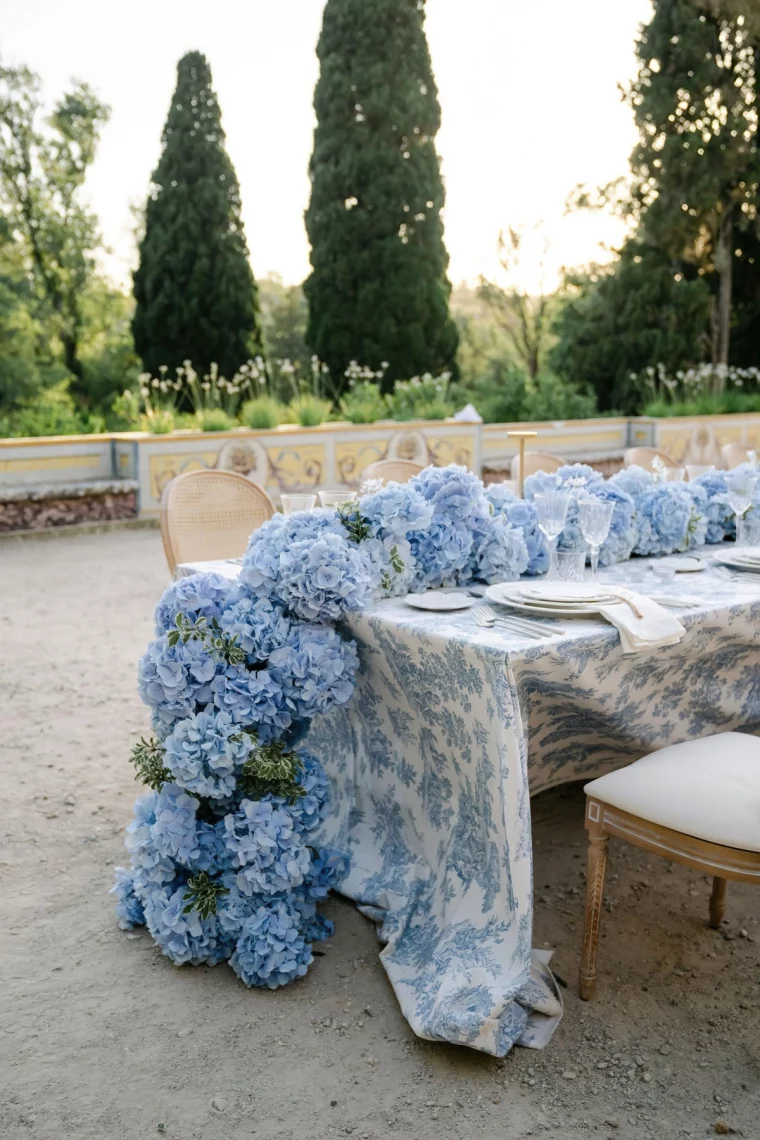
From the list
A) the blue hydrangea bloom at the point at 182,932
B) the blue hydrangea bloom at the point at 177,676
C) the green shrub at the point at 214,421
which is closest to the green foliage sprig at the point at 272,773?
the blue hydrangea bloom at the point at 177,676

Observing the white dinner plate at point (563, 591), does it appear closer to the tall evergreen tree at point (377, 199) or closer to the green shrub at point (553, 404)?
the green shrub at point (553, 404)

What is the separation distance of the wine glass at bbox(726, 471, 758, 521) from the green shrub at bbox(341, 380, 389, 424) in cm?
666

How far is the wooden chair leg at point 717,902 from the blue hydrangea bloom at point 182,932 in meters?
1.08

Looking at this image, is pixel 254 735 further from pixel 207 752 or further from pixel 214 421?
pixel 214 421

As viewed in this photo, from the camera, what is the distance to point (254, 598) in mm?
2234

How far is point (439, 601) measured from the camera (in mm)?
2225

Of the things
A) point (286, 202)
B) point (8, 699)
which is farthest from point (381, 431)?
point (286, 202)

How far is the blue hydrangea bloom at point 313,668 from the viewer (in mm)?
2146

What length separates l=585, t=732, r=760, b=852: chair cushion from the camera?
5.94 ft

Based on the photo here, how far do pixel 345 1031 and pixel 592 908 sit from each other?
1.73 feet

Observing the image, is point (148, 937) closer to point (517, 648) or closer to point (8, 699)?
point (517, 648)

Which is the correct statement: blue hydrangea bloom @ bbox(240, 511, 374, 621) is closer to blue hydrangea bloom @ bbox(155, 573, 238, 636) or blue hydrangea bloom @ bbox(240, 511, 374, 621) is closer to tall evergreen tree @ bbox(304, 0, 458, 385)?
blue hydrangea bloom @ bbox(155, 573, 238, 636)

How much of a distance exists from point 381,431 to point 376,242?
4458mm

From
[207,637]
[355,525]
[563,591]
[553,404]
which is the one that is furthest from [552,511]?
[553,404]
